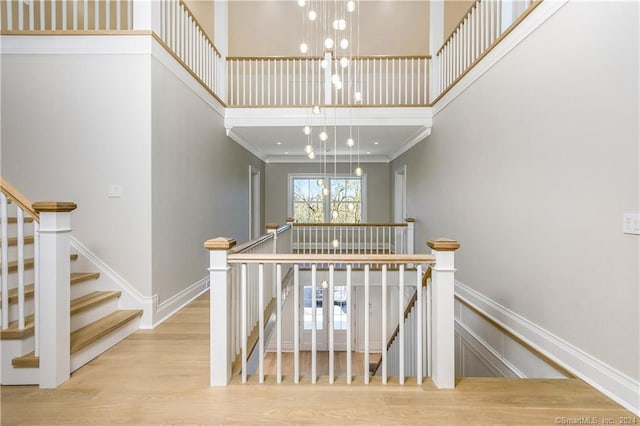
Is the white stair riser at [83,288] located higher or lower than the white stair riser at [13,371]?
higher

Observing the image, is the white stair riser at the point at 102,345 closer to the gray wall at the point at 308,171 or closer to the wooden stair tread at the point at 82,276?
the wooden stair tread at the point at 82,276

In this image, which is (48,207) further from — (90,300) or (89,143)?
(89,143)

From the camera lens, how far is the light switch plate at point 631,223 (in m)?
1.76

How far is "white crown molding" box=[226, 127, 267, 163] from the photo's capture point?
5.64m

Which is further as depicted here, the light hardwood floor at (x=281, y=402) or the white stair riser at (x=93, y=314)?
the white stair riser at (x=93, y=314)

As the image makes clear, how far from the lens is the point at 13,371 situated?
205 centimetres

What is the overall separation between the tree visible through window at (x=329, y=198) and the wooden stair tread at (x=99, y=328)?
597 centimetres

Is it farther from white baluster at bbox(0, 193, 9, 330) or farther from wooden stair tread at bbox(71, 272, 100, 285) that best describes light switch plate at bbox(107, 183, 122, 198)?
white baluster at bbox(0, 193, 9, 330)

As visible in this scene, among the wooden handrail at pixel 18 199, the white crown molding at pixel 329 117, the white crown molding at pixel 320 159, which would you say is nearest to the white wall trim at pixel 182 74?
the white crown molding at pixel 329 117

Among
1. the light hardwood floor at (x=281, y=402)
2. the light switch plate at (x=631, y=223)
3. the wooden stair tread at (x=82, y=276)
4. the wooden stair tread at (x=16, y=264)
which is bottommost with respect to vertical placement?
the light hardwood floor at (x=281, y=402)

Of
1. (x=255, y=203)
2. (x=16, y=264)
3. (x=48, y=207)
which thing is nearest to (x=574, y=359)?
(x=48, y=207)

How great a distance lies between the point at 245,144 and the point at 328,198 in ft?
9.35

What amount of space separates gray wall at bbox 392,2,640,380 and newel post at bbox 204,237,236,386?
227 centimetres

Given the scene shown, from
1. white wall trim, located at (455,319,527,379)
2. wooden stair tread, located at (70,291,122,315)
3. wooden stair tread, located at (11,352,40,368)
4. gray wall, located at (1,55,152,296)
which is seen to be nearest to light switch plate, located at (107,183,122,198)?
gray wall, located at (1,55,152,296)
